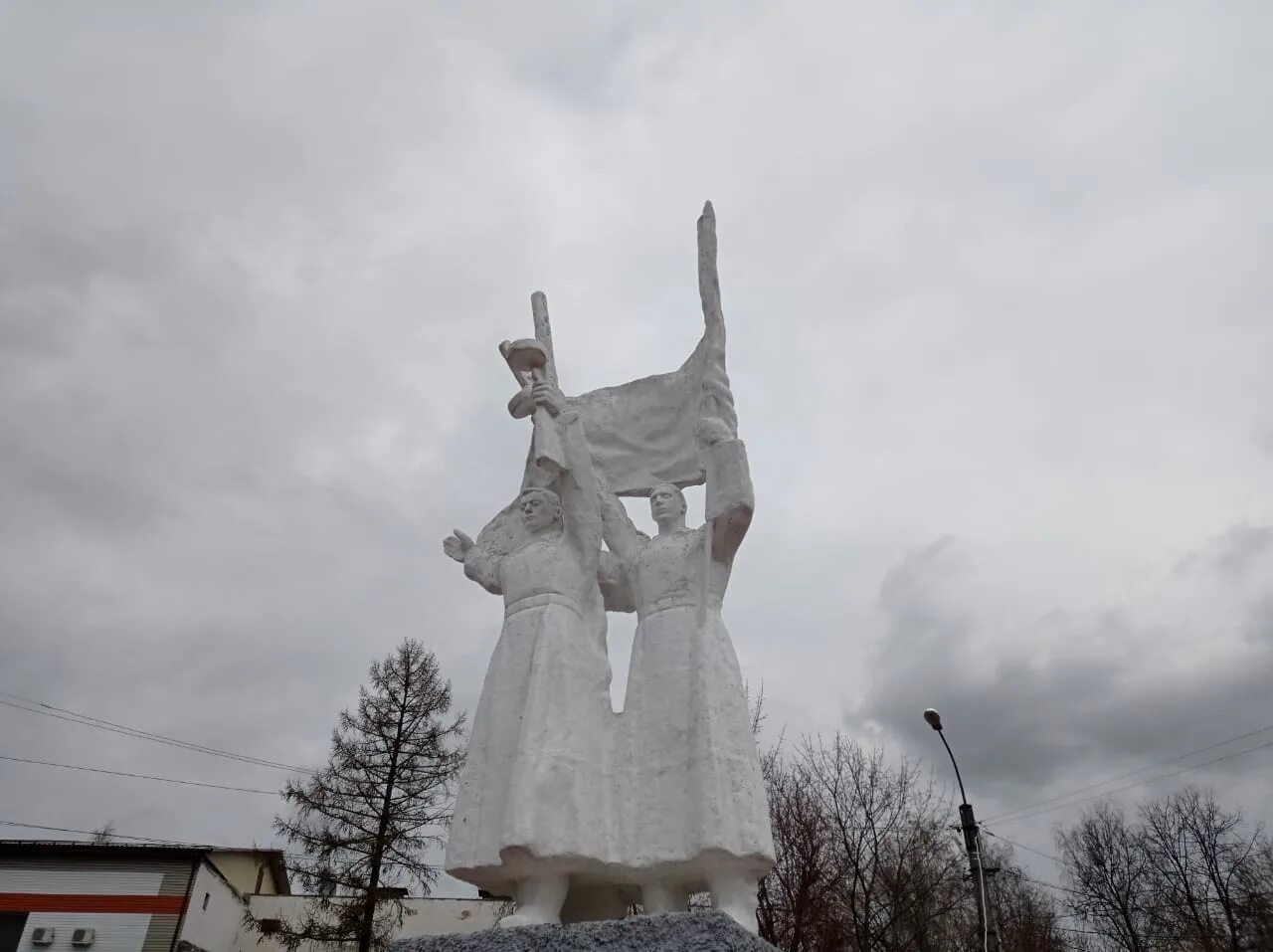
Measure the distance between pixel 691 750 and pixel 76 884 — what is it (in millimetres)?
18813

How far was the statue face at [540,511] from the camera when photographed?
476 centimetres

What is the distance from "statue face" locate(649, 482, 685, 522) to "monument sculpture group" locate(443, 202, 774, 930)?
1 cm

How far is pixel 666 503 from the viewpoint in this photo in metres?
4.73

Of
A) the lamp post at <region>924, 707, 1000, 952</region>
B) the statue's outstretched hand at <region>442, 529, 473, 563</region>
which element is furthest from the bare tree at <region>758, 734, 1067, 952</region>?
the statue's outstretched hand at <region>442, 529, 473, 563</region>

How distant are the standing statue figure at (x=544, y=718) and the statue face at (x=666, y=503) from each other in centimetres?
31

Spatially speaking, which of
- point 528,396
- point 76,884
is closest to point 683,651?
point 528,396

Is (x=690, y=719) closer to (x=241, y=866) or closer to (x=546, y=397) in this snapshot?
(x=546, y=397)

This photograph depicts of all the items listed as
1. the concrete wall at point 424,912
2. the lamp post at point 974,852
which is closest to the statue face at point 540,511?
the lamp post at point 974,852

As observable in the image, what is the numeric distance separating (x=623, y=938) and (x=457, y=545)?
8.20 ft

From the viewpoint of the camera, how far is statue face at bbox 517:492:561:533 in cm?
476

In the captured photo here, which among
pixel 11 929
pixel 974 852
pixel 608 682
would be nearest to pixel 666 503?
pixel 608 682

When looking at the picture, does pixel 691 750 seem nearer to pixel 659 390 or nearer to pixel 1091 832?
pixel 659 390

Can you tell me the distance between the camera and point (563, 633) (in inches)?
167

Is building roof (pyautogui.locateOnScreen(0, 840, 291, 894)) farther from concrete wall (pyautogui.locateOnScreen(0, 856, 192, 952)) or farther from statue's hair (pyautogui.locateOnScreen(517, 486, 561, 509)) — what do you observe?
statue's hair (pyautogui.locateOnScreen(517, 486, 561, 509))
